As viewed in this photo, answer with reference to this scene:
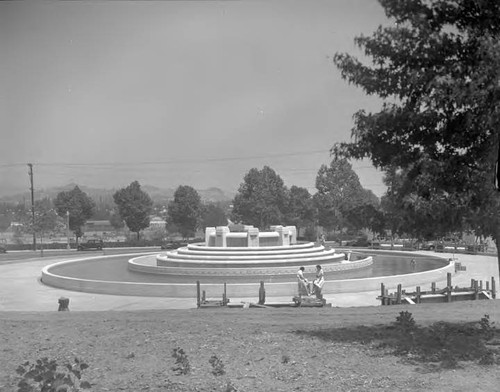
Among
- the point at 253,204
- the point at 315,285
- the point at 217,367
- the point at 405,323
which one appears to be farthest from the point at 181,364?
the point at 253,204

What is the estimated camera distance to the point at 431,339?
824 centimetres

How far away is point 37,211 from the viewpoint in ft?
308

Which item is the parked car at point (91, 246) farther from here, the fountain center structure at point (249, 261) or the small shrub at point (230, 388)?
the small shrub at point (230, 388)

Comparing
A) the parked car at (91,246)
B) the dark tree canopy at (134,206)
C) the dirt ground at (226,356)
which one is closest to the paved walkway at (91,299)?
the dirt ground at (226,356)

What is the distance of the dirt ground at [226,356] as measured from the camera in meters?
6.30

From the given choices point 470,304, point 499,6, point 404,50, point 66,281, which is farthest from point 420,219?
point 66,281

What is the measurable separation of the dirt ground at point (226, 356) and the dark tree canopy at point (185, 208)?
74770 mm

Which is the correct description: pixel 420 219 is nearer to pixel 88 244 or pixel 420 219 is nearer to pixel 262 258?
pixel 262 258

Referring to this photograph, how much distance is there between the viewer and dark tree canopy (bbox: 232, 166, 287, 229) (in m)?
86.2

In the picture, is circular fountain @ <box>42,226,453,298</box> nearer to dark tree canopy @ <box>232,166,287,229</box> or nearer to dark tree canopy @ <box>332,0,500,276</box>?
dark tree canopy @ <box>332,0,500,276</box>

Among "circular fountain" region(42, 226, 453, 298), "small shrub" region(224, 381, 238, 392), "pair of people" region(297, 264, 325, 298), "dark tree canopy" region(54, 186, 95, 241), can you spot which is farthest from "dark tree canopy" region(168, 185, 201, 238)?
"small shrub" region(224, 381, 238, 392)

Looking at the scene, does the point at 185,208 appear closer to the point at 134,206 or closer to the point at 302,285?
the point at 134,206

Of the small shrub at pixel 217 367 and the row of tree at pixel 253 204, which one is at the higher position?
the row of tree at pixel 253 204

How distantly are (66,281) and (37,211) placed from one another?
72.8 metres
